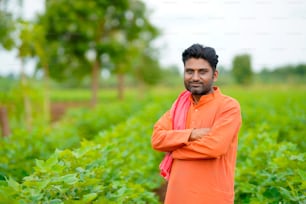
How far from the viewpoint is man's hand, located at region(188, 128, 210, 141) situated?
11.0ft

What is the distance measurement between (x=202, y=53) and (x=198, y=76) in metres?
0.16

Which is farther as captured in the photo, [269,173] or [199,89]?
[269,173]

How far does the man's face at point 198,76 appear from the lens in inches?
132

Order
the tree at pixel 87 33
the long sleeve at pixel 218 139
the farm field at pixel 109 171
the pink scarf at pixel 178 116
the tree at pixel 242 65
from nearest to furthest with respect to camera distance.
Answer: the farm field at pixel 109 171 < the long sleeve at pixel 218 139 < the pink scarf at pixel 178 116 < the tree at pixel 87 33 < the tree at pixel 242 65

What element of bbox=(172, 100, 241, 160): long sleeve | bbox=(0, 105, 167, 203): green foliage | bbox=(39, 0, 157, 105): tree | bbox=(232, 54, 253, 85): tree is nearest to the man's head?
bbox=(172, 100, 241, 160): long sleeve

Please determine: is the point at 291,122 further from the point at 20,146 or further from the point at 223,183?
the point at 223,183

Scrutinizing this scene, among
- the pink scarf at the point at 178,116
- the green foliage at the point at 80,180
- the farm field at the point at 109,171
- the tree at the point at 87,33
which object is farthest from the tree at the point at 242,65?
the pink scarf at the point at 178,116

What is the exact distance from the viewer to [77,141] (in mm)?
8711

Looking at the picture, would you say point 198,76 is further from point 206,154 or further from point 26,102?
point 26,102

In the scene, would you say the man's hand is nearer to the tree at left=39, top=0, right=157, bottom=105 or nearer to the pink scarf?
the pink scarf

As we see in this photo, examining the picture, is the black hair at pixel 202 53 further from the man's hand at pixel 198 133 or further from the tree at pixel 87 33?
the tree at pixel 87 33

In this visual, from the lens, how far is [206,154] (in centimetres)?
330

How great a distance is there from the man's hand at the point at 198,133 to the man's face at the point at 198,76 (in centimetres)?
26

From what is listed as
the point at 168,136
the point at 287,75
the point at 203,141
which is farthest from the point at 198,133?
the point at 287,75
